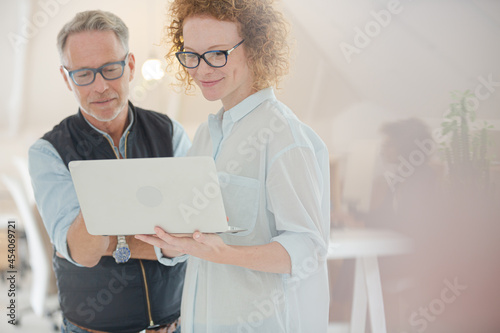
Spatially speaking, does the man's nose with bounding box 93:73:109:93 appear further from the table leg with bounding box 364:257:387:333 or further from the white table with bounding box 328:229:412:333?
the table leg with bounding box 364:257:387:333

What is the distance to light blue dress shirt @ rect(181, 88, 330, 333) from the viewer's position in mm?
1171

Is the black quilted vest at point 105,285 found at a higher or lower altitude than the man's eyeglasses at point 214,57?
lower

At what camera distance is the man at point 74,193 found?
1.61 m

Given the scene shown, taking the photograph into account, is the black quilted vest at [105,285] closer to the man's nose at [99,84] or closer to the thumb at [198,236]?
the man's nose at [99,84]

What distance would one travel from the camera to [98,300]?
166 centimetres

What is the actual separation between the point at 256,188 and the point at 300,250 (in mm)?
196

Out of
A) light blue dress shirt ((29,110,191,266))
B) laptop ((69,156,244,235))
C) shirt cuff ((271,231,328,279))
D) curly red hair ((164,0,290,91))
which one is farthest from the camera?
light blue dress shirt ((29,110,191,266))

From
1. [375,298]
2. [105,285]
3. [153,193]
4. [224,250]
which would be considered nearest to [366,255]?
[375,298]

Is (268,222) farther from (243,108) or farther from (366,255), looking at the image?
(366,255)

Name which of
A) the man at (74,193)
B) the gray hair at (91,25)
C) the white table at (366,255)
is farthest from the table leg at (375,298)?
the gray hair at (91,25)

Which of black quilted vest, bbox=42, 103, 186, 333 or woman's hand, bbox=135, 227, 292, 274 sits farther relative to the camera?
black quilted vest, bbox=42, 103, 186, 333

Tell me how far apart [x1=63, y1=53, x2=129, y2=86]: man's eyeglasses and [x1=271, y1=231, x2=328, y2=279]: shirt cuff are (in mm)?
909

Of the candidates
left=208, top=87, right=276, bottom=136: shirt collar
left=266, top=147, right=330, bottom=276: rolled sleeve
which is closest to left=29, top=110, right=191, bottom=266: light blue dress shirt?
left=208, top=87, right=276, bottom=136: shirt collar

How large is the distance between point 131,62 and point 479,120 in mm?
2261
